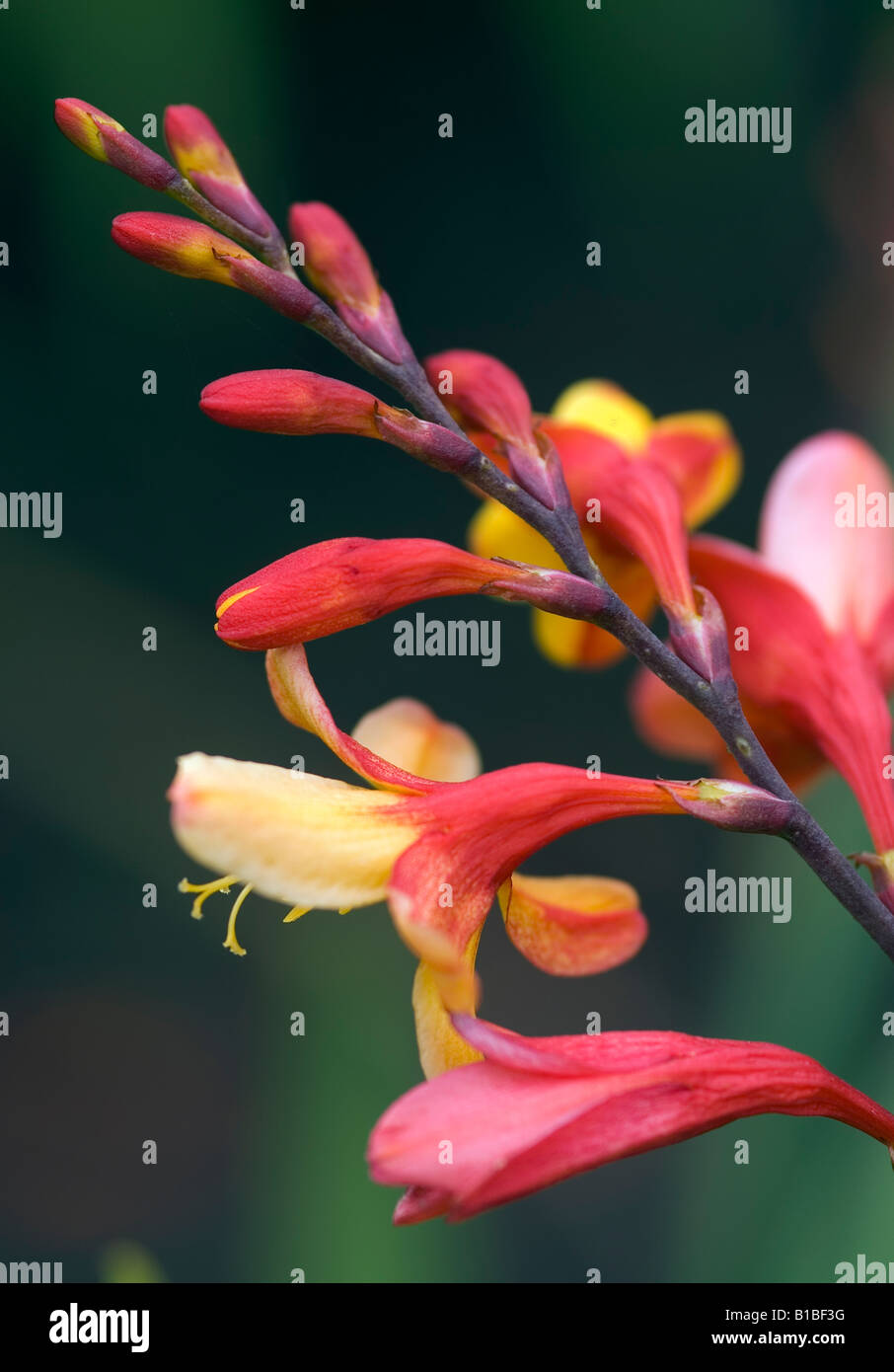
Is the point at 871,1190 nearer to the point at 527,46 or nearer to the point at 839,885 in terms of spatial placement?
the point at 839,885

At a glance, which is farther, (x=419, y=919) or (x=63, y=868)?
(x=63, y=868)

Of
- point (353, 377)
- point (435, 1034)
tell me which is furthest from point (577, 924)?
point (353, 377)

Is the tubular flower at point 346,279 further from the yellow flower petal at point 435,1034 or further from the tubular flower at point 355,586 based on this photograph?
the yellow flower petal at point 435,1034

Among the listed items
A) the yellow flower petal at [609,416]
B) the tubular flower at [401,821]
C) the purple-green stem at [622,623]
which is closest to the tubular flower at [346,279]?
the purple-green stem at [622,623]

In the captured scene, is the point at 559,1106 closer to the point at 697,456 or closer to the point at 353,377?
the point at 697,456

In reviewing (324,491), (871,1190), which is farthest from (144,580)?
(871,1190)

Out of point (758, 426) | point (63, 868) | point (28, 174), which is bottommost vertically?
point (63, 868)

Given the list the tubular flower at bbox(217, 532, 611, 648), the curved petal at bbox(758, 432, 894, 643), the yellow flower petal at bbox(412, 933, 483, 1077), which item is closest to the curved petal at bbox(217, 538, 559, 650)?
the tubular flower at bbox(217, 532, 611, 648)

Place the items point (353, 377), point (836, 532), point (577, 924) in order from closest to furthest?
point (577, 924), point (836, 532), point (353, 377)

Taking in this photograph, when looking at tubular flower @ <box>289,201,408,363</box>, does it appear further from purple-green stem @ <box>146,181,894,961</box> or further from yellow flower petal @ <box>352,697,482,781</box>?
yellow flower petal @ <box>352,697,482,781</box>
